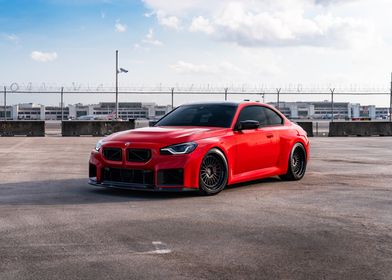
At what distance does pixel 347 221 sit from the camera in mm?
6105

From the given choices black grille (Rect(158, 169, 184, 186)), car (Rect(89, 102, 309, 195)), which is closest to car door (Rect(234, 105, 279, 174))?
car (Rect(89, 102, 309, 195))

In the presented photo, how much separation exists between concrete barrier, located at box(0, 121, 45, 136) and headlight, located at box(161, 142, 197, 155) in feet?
71.9

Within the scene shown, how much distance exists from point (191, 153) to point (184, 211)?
1.20 meters

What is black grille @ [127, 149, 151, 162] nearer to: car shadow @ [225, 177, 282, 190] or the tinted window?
car shadow @ [225, 177, 282, 190]

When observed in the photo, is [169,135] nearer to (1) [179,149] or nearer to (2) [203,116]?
(1) [179,149]

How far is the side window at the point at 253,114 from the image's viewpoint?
8977mm

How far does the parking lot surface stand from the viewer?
13.9 ft

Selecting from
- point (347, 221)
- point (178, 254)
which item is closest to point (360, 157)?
point (347, 221)

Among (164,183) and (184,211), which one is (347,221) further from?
(164,183)

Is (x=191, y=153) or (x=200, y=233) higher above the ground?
(x=191, y=153)

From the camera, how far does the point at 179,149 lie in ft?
25.1

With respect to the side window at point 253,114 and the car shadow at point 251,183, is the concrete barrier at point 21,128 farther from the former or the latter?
the side window at point 253,114

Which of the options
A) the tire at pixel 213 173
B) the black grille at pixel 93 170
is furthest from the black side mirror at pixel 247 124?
the black grille at pixel 93 170

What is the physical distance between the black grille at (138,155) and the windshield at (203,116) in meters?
1.31
